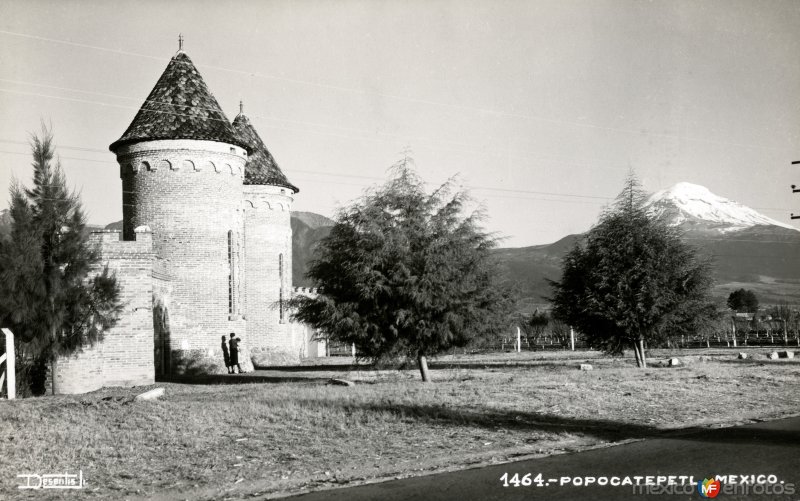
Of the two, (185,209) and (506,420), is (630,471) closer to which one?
(506,420)

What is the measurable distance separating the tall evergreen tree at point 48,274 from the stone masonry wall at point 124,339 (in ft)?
4.19

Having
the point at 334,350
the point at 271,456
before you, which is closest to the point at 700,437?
the point at 271,456

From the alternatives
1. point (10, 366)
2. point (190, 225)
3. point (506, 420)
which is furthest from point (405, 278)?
point (190, 225)

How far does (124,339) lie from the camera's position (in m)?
22.6

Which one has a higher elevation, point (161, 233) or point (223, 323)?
point (161, 233)

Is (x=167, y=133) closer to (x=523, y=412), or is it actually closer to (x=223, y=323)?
(x=223, y=323)

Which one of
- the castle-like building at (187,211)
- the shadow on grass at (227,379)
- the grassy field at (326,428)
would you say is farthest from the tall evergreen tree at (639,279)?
the castle-like building at (187,211)

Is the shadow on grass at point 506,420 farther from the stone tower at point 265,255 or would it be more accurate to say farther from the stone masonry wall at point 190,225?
the stone tower at point 265,255

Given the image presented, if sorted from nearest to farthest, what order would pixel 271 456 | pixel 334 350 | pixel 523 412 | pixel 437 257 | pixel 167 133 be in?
pixel 271 456, pixel 523 412, pixel 437 257, pixel 167 133, pixel 334 350

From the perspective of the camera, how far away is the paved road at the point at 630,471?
805cm

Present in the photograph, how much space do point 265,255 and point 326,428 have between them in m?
25.7

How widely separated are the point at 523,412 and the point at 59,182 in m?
13.3

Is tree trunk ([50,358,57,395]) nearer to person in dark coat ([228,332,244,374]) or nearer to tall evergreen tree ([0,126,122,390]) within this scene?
tall evergreen tree ([0,126,122,390])

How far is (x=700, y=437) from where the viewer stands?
38.3ft
